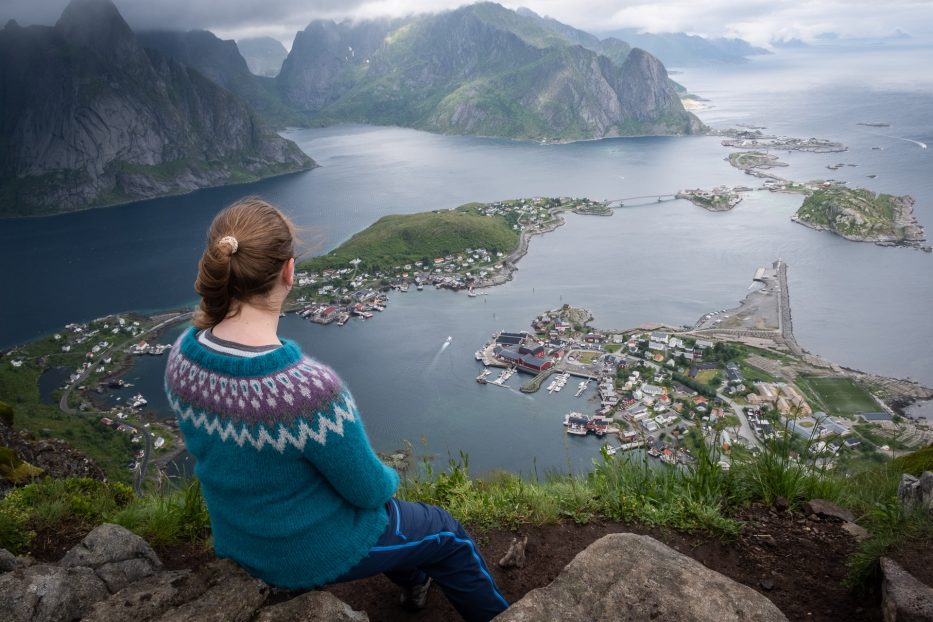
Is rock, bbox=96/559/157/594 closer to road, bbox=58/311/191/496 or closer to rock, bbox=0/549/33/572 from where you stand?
rock, bbox=0/549/33/572

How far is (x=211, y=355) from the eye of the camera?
1664 mm

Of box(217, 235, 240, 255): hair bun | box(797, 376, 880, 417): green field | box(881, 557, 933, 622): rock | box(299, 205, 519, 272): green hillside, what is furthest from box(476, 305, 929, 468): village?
box(299, 205, 519, 272): green hillside

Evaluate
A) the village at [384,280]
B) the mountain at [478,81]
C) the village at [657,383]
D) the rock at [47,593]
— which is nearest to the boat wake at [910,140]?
the mountain at [478,81]

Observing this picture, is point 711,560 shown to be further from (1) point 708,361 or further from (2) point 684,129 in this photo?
(2) point 684,129

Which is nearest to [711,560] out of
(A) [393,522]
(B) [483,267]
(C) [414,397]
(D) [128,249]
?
(A) [393,522]

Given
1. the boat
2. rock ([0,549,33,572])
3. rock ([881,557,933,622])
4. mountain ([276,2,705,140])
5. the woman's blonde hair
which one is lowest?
the boat

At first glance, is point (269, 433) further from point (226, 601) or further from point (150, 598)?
point (150, 598)

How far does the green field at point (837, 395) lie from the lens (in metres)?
20.2

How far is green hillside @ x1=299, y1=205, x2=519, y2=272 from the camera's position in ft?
143

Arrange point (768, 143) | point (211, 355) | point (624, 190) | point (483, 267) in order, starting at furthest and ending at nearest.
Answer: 1. point (768, 143)
2. point (624, 190)
3. point (483, 267)
4. point (211, 355)

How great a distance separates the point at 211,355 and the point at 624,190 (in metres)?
66.7

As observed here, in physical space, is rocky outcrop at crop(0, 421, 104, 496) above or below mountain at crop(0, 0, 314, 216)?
below

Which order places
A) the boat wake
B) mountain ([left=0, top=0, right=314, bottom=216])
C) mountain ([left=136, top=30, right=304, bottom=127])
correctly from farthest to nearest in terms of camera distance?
mountain ([left=136, top=30, right=304, bottom=127]) < mountain ([left=0, top=0, right=314, bottom=216]) < the boat wake

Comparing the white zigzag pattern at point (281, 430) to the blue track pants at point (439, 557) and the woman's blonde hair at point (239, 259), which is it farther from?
the blue track pants at point (439, 557)
